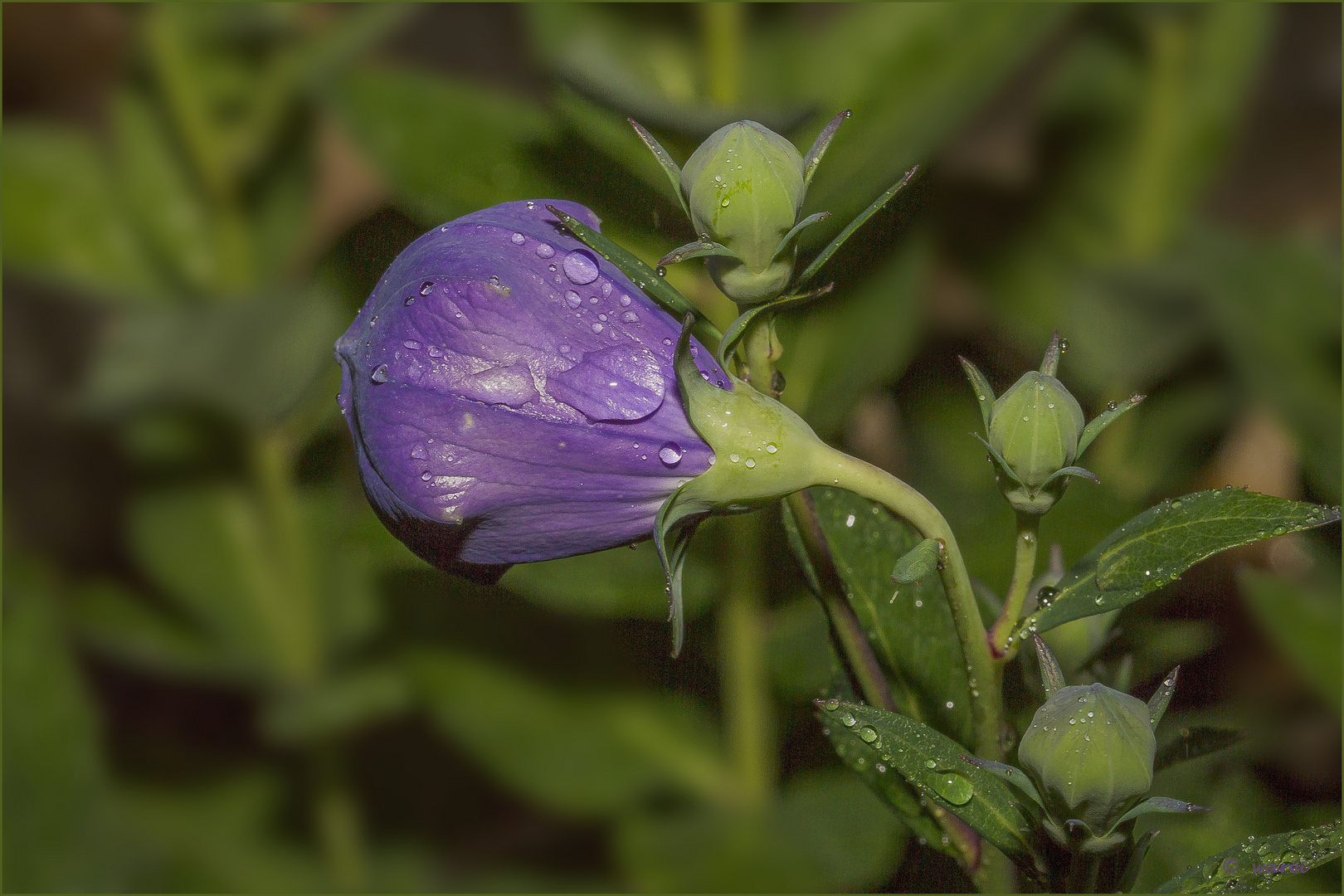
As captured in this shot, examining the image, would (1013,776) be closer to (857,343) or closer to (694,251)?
(694,251)

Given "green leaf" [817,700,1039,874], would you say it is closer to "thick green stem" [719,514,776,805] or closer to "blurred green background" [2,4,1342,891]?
"blurred green background" [2,4,1342,891]

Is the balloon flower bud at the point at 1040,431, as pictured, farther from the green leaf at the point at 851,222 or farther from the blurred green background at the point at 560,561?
the blurred green background at the point at 560,561

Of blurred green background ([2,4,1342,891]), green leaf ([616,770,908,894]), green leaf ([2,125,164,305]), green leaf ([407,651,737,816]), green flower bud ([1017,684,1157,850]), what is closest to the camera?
green flower bud ([1017,684,1157,850])

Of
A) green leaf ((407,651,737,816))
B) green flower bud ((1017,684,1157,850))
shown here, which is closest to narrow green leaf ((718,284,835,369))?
green flower bud ((1017,684,1157,850))

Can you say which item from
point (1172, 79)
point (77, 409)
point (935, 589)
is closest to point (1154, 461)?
point (1172, 79)

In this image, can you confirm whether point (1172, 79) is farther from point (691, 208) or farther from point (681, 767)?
point (691, 208)
